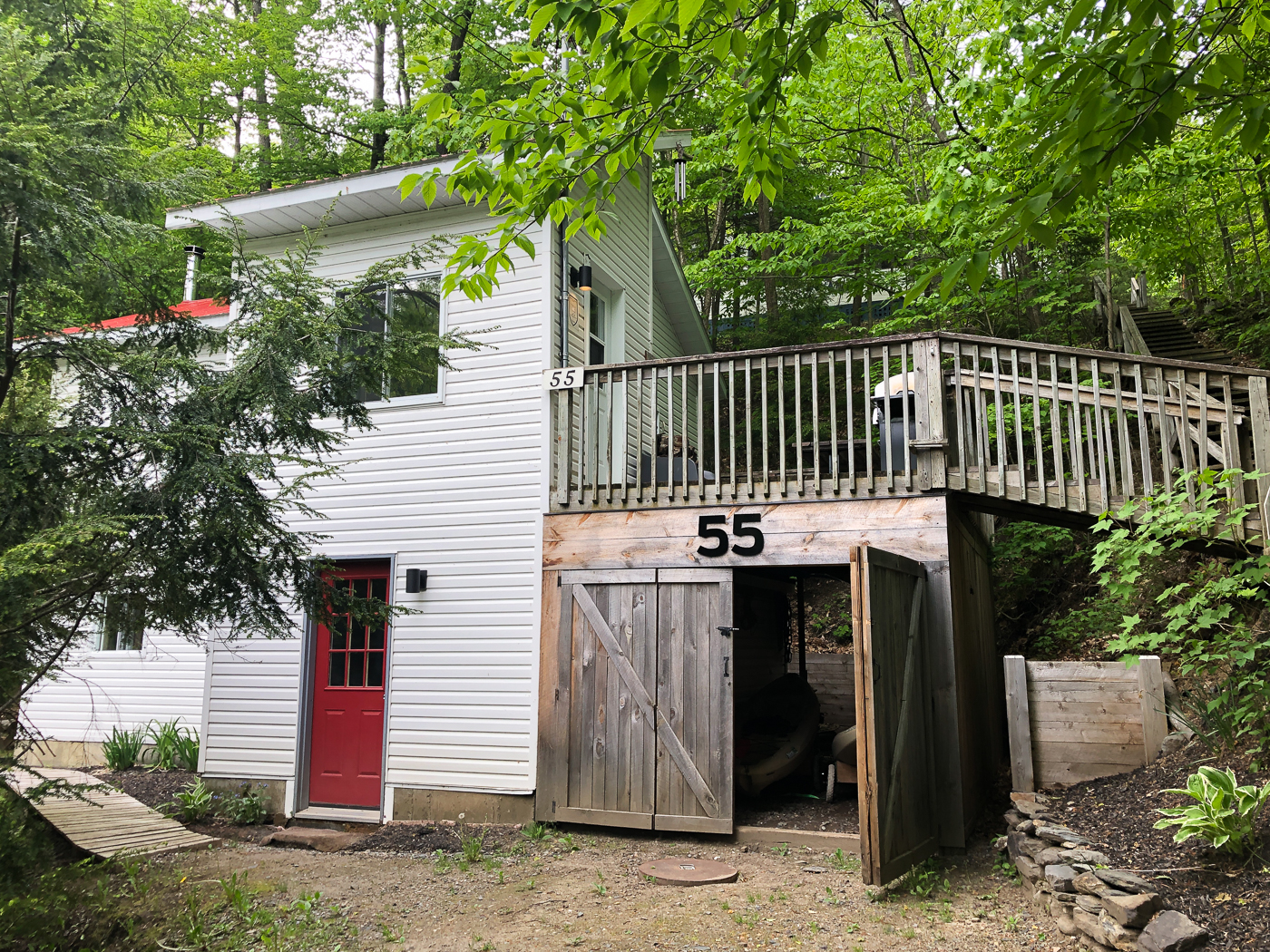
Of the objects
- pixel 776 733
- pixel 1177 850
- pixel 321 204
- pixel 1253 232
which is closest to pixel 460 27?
pixel 321 204

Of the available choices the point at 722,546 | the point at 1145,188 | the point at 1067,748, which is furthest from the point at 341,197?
the point at 1145,188

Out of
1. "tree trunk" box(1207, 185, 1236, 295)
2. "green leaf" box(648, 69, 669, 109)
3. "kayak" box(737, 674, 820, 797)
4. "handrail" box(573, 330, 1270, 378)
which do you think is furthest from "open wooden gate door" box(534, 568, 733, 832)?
"tree trunk" box(1207, 185, 1236, 295)

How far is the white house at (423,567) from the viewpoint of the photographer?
8.03 m

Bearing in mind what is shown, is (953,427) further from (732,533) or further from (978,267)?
(978,267)

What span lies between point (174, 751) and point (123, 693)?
144 cm

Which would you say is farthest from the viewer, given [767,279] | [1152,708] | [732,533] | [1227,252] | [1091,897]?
[767,279]

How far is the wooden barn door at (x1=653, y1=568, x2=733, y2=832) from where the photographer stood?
712cm

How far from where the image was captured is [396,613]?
25.7ft

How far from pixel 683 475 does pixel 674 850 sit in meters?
3.07

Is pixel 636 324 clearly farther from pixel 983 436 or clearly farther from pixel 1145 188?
pixel 1145 188

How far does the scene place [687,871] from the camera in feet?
20.6

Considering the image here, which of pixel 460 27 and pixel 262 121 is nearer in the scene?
pixel 460 27

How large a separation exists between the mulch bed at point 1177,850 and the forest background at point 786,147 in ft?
2.85

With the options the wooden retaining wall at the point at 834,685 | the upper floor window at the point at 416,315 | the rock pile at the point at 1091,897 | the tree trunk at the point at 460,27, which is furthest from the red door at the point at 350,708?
the tree trunk at the point at 460,27
